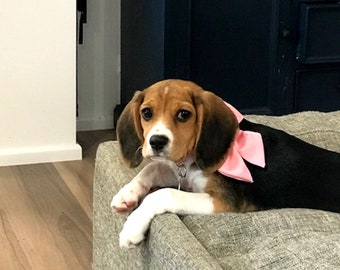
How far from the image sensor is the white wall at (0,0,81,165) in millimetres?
3193

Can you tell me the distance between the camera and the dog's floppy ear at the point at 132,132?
1666 millimetres

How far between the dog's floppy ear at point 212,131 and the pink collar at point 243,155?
0.02m

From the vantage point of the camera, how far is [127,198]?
5.42 ft

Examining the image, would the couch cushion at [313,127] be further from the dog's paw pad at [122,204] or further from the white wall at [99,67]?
the white wall at [99,67]

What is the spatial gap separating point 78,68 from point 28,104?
0.50 metres

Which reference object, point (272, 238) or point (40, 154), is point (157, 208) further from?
point (40, 154)

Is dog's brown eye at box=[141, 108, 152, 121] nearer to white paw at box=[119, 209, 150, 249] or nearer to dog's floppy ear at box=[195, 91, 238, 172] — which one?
dog's floppy ear at box=[195, 91, 238, 172]

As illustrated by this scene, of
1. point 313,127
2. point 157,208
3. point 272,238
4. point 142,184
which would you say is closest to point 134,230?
point 157,208

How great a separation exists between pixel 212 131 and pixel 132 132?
193 mm

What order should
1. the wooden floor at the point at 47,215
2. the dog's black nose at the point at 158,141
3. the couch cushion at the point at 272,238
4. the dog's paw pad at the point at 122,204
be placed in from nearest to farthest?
1. the couch cushion at the point at 272,238
2. the dog's black nose at the point at 158,141
3. the dog's paw pad at the point at 122,204
4. the wooden floor at the point at 47,215

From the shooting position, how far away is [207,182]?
166 centimetres

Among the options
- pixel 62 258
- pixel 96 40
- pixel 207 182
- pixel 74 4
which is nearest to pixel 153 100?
pixel 207 182

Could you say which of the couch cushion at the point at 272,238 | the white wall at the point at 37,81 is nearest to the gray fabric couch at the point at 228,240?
the couch cushion at the point at 272,238

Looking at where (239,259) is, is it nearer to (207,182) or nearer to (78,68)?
(207,182)
